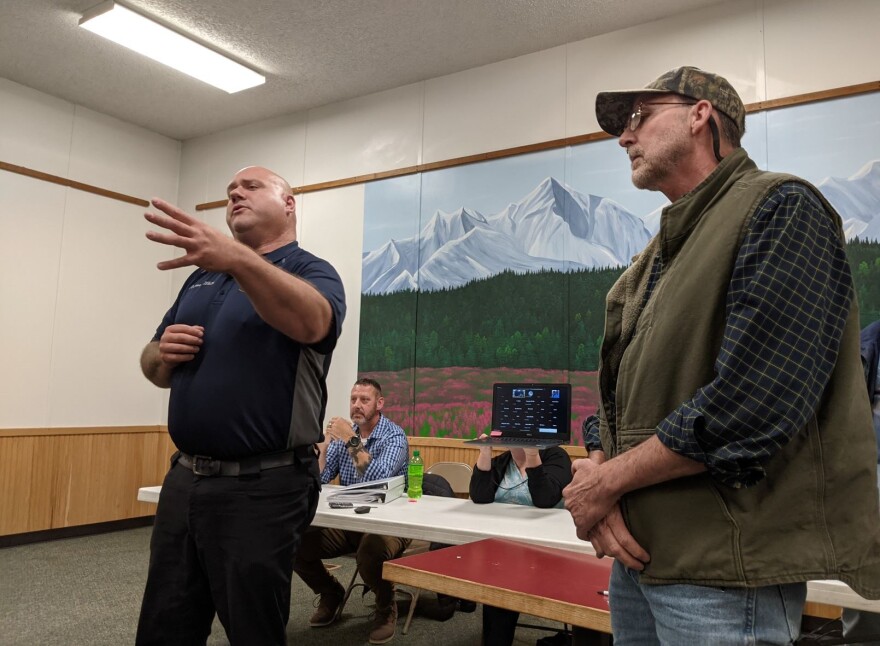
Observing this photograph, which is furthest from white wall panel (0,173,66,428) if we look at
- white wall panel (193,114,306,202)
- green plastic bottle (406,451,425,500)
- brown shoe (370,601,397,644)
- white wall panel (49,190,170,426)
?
green plastic bottle (406,451,425,500)

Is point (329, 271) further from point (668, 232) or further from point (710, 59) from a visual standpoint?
point (710, 59)

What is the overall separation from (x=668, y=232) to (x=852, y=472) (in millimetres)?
→ 425

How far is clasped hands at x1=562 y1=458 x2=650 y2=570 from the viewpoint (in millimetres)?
968

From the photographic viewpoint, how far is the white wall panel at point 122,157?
5812 mm

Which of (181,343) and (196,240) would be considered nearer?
(196,240)

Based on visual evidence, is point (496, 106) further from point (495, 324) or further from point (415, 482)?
point (415, 482)

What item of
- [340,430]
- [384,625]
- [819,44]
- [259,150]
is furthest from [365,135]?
[384,625]

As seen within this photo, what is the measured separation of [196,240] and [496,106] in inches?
157

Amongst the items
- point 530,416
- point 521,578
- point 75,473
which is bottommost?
point 75,473

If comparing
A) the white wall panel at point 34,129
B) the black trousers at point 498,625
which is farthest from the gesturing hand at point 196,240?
the white wall panel at point 34,129

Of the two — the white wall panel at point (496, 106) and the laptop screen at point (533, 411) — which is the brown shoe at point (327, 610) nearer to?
the laptop screen at point (533, 411)

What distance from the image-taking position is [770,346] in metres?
0.88

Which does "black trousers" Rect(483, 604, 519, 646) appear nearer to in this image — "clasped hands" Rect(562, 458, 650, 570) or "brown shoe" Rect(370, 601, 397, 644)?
"clasped hands" Rect(562, 458, 650, 570)

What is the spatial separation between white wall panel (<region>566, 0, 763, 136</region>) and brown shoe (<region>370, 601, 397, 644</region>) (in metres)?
3.15
